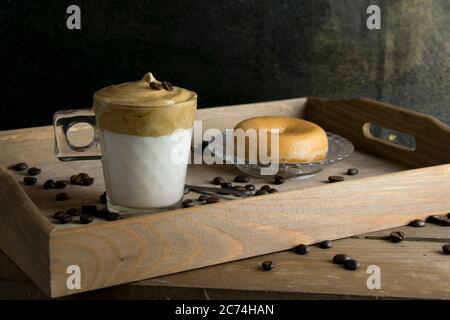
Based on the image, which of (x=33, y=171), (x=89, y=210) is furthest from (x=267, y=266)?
(x=33, y=171)

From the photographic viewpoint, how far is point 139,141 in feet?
4.24

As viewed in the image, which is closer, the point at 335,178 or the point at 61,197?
the point at 61,197

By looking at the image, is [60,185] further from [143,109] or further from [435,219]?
[435,219]

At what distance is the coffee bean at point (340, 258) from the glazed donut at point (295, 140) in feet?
1.18

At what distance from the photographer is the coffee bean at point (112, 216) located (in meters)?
1.34

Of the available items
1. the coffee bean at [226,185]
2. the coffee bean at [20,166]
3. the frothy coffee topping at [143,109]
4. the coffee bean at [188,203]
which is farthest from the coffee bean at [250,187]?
the coffee bean at [20,166]

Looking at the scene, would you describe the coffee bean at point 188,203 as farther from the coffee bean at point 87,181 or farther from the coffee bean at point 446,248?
the coffee bean at point 446,248

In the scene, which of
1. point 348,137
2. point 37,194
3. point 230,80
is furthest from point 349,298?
point 230,80

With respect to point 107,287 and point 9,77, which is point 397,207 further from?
point 9,77

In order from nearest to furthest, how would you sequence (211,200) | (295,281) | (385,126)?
(295,281), (211,200), (385,126)

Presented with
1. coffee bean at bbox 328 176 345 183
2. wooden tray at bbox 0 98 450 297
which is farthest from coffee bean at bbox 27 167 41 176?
coffee bean at bbox 328 176 345 183

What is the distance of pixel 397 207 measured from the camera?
4.66 feet

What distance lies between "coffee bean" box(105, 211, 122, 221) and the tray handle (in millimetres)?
683

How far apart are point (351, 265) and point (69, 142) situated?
54 cm
